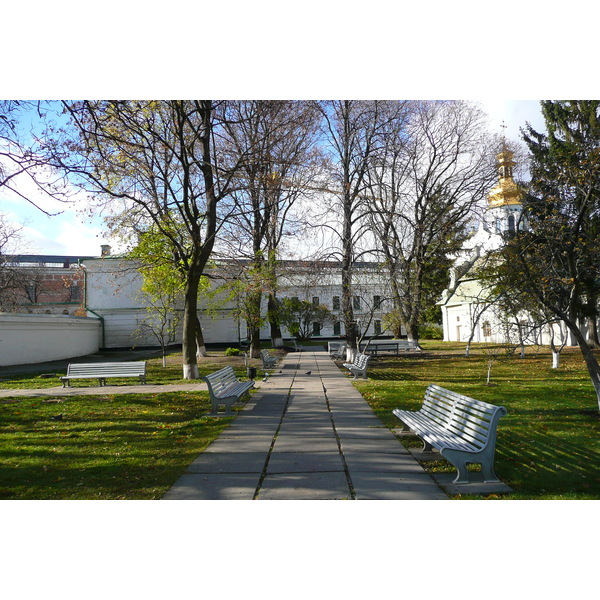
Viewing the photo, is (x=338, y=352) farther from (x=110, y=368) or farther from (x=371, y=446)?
(x=371, y=446)

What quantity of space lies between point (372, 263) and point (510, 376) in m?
6.19

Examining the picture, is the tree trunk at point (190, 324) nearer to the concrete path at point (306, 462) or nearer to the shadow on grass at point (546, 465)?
the concrete path at point (306, 462)

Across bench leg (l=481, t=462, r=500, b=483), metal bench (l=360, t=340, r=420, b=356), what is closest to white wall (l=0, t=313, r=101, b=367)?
metal bench (l=360, t=340, r=420, b=356)

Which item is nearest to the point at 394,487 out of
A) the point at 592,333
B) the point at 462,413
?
the point at 462,413

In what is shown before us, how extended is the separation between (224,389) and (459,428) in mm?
4897

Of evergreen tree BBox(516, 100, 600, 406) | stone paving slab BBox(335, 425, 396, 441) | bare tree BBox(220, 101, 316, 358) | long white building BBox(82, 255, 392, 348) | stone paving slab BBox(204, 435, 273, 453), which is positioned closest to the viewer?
stone paving slab BBox(204, 435, 273, 453)

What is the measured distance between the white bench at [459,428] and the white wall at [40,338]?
17356mm

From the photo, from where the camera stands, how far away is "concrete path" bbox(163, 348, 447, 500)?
4344 mm

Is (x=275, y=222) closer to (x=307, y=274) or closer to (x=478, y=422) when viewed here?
(x=307, y=274)

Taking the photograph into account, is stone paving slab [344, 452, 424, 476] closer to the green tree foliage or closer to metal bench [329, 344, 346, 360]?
the green tree foliage

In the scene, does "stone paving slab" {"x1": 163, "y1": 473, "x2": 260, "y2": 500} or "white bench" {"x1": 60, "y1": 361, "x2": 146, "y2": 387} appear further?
"white bench" {"x1": 60, "y1": 361, "x2": 146, "y2": 387}

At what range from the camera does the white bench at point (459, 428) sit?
4477 millimetres

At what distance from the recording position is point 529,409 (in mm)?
8727

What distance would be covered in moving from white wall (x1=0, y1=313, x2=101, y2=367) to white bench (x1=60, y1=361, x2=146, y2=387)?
7.32 metres
